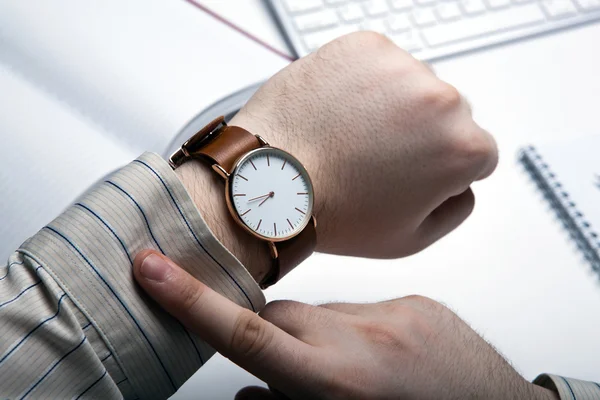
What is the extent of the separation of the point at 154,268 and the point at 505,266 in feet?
1.61

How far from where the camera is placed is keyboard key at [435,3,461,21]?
3.15 feet

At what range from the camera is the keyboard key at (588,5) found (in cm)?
102

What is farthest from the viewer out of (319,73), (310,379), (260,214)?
(319,73)

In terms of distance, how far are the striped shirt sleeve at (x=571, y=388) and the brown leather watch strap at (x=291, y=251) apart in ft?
0.98

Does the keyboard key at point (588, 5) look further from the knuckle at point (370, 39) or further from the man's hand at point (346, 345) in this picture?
the man's hand at point (346, 345)

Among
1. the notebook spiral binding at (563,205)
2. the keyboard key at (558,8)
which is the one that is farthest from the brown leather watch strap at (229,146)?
the keyboard key at (558,8)

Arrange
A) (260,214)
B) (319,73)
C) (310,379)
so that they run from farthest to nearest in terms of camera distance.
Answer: (319,73)
(260,214)
(310,379)

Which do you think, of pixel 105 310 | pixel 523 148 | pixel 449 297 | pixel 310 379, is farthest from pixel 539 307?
pixel 105 310

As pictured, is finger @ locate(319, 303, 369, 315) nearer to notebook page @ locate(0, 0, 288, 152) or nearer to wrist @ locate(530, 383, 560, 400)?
wrist @ locate(530, 383, 560, 400)

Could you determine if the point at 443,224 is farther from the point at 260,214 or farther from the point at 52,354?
the point at 52,354

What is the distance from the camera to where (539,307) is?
0.79 metres

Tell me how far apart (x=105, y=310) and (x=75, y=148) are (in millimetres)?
329

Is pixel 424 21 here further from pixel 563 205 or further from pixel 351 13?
pixel 563 205

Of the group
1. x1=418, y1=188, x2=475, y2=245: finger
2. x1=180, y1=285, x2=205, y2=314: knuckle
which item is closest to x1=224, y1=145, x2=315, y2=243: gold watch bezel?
x1=180, y1=285, x2=205, y2=314: knuckle
